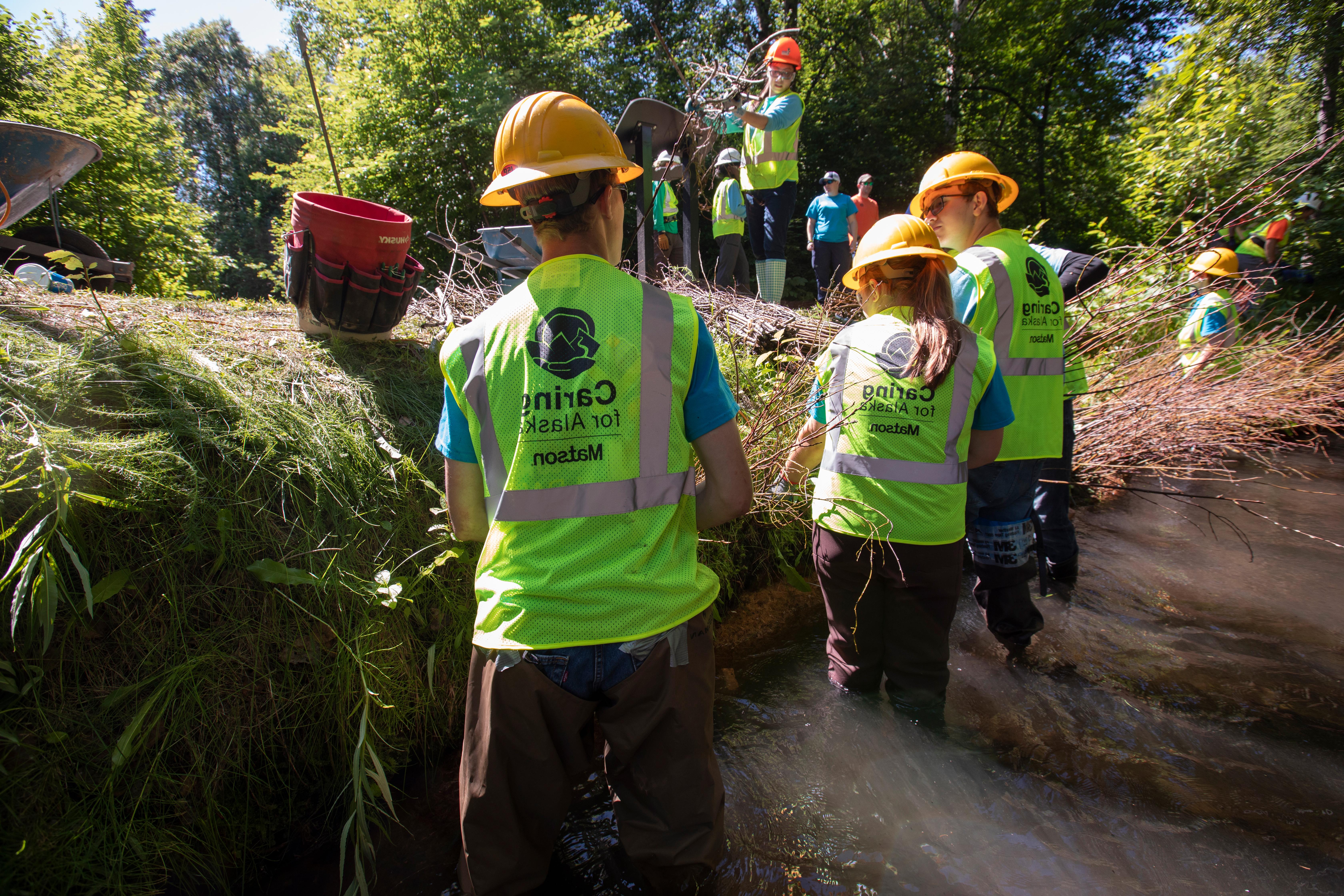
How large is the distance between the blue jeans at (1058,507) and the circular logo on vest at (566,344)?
2822mm

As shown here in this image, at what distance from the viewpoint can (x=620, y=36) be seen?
1602 centimetres

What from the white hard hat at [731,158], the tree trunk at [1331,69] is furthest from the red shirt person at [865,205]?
the tree trunk at [1331,69]

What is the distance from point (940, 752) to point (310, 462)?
8.84ft

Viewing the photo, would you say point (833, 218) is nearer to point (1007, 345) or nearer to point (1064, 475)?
point (1064, 475)

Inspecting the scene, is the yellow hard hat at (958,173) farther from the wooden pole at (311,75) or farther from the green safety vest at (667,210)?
the green safety vest at (667,210)

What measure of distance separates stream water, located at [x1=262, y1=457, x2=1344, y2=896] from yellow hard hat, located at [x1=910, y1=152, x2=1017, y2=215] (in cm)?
225

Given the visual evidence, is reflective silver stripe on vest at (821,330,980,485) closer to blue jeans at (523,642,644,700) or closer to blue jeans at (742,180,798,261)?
blue jeans at (523,642,644,700)

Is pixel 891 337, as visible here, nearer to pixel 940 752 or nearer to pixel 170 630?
pixel 940 752

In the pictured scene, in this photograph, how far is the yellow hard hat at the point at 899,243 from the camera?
247 centimetres

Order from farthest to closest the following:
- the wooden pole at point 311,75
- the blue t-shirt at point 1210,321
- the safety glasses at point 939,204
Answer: the blue t-shirt at point 1210,321, the wooden pole at point 311,75, the safety glasses at point 939,204

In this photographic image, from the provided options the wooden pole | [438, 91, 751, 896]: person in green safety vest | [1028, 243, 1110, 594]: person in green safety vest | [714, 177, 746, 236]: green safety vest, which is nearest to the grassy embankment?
[438, 91, 751, 896]: person in green safety vest

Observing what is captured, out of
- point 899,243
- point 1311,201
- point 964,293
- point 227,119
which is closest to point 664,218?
point 964,293

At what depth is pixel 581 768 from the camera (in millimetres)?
1679

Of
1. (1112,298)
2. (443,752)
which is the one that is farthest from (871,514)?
(1112,298)
